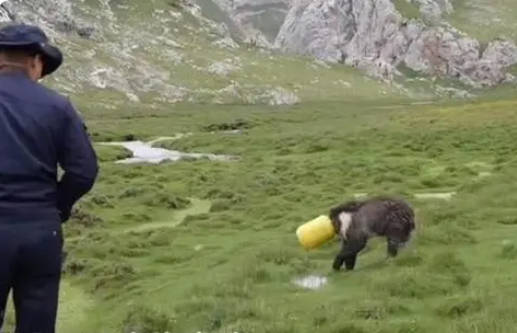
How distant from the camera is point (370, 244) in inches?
826

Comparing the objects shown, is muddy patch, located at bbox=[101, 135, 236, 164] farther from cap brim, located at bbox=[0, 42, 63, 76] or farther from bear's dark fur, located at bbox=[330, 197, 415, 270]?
cap brim, located at bbox=[0, 42, 63, 76]

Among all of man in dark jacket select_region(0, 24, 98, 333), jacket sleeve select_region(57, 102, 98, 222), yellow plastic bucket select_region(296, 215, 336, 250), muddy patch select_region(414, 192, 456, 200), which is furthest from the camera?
muddy patch select_region(414, 192, 456, 200)

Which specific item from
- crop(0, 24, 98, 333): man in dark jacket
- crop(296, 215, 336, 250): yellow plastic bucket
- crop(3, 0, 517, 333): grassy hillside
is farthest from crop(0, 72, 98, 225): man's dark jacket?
crop(296, 215, 336, 250): yellow plastic bucket

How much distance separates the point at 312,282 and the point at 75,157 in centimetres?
1077

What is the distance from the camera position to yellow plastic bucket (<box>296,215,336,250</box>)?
735 inches

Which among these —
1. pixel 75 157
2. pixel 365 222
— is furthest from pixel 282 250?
pixel 75 157

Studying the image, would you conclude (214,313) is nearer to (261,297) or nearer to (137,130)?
(261,297)

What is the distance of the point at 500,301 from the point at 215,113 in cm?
14399

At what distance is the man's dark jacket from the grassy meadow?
20.0 feet

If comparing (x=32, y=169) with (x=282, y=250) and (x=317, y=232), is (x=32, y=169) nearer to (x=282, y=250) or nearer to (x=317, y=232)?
(x=317, y=232)

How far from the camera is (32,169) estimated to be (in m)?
7.50

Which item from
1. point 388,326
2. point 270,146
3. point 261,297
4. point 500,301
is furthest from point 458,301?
point 270,146

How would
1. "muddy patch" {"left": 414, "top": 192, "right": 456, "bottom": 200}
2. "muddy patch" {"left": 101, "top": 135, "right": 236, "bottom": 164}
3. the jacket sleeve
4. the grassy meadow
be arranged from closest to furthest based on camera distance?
the jacket sleeve → the grassy meadow → "muddy patch" {"left": 414, "top": 192, "right": 456, "bottom": 200} → "muddy patch" {"left": 101, "top": 135, "right": 236, "bottom": 164}

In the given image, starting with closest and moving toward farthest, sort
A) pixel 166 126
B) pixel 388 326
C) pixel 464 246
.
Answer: pixel 388 326 → pixel 464 246 → pixel 166 126
